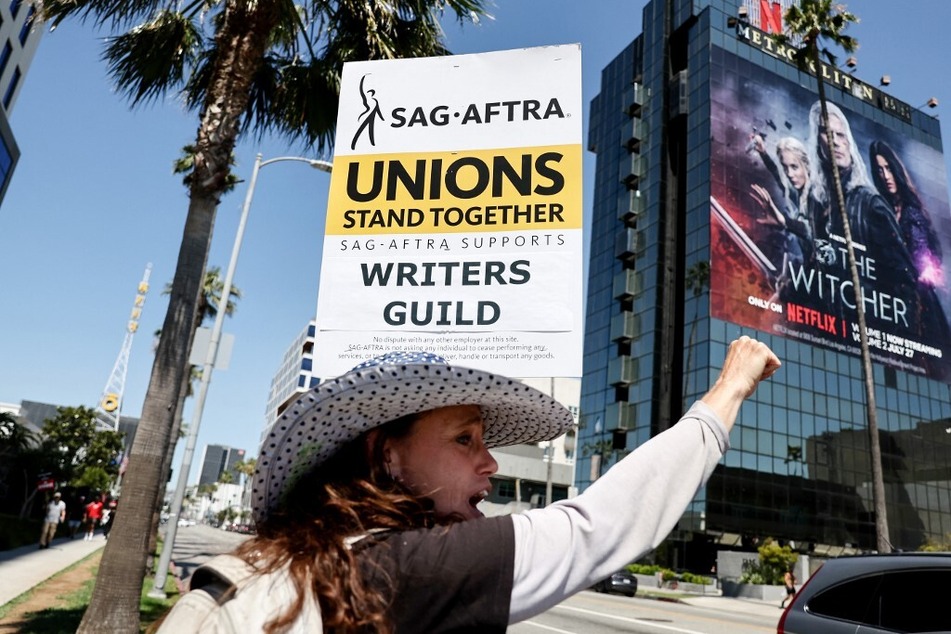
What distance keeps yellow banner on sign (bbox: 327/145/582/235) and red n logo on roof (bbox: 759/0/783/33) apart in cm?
6427

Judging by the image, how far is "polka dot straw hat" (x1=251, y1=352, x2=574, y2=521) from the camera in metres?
1.54

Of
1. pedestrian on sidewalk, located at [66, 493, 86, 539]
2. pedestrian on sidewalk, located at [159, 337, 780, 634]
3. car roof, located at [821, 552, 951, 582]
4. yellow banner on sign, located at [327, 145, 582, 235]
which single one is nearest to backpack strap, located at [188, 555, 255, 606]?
pedestrian on sidewalk, located at [159, 337, 780, 634]

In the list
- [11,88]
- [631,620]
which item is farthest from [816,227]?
[11,88]

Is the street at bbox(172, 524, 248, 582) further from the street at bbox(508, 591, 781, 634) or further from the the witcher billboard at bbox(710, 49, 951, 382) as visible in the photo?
the the witcher billboard at bbox(710, 49, 951, 382)

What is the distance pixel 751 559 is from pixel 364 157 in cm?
4186

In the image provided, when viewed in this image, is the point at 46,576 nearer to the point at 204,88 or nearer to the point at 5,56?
the point at 204,88

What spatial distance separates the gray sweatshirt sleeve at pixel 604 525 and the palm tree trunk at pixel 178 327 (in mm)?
6334

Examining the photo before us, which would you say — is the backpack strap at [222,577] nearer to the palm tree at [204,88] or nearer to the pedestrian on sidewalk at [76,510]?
the palm tree at [204,88]

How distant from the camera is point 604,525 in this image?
4.46 feet

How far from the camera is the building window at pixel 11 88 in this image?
38.8m

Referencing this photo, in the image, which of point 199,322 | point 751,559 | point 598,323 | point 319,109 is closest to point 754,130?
point 598,323

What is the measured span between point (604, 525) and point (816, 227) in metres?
58.1

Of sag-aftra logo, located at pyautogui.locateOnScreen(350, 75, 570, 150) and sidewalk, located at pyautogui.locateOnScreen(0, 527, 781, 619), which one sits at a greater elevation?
sag-aftra logo, located at pyautogui.locateOnScreen(350, 75, 570, 150)

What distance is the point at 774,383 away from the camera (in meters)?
49.0
